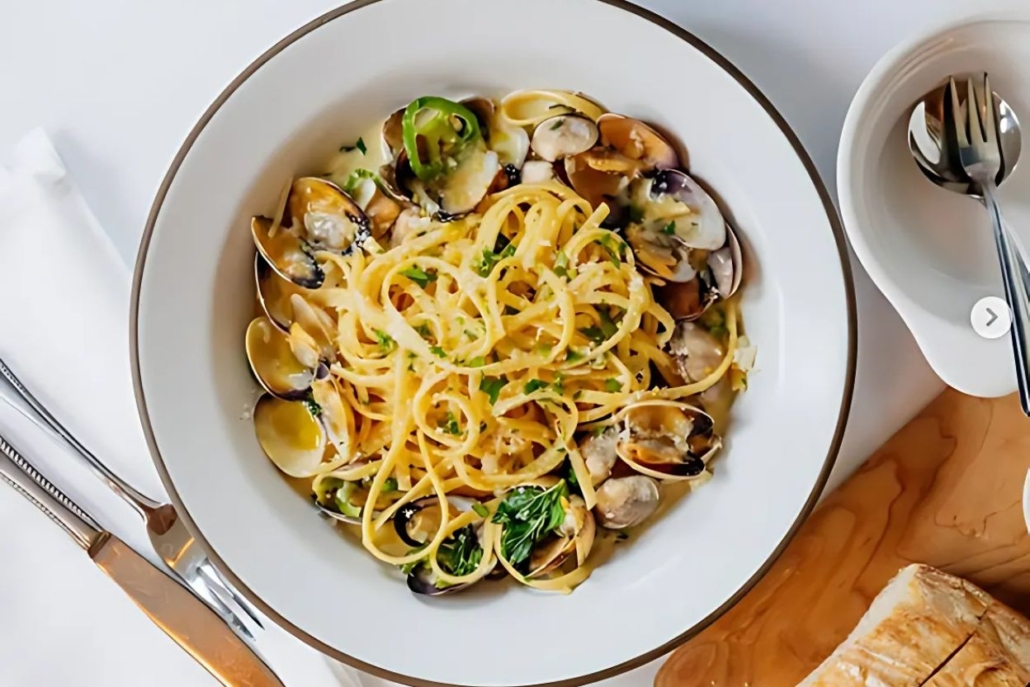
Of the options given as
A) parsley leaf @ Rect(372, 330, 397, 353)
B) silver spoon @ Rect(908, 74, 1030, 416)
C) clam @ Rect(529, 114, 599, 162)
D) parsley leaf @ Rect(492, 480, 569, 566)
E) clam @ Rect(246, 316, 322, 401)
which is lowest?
parsley leaf @ Rect(492, 480, 569, 566)

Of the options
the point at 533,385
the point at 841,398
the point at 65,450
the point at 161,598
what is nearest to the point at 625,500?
the point at 533,385

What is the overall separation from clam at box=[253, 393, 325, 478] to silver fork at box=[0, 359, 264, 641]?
0.83ft

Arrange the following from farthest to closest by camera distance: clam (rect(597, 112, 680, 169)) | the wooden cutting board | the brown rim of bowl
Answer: the wooden cutting board
clam (rect(597, 112, 680, 169))
the brown rim of bowl

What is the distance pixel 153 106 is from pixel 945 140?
4.22 feet

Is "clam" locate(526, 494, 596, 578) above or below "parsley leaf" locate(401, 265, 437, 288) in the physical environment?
below

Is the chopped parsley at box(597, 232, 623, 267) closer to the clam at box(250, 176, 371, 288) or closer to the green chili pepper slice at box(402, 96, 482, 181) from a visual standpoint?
the green chili pepper slice at box(402, 96, 482, 181)

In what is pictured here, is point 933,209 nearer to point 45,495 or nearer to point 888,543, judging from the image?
point 888,543

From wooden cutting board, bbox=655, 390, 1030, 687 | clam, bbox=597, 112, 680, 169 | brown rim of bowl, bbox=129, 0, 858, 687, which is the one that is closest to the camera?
brown rim of bowl, bbox=129, 0, 858, 687

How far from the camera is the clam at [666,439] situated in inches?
60.7

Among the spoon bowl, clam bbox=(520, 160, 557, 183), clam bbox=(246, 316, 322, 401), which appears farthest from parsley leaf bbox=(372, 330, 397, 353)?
the spoon bowl

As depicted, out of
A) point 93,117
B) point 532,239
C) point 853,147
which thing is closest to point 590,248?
point 532,239

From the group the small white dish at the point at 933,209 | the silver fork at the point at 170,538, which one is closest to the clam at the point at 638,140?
the small white dish at the point at 933,209

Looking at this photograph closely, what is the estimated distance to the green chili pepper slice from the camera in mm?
1565

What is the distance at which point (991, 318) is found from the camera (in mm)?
1528
